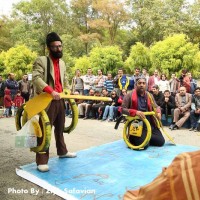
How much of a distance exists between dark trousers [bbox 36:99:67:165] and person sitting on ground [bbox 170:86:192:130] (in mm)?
4208

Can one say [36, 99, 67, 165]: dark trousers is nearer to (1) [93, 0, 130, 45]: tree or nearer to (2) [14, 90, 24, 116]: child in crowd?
(2) [14, 90, 24, 116]: child in crowd

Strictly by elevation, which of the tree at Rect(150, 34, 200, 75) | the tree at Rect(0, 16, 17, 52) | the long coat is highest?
the tree at Rect(0, 16, 17, 52)

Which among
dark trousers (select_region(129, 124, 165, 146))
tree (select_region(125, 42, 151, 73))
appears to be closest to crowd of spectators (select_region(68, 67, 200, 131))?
dark trousers (select_region(129, 124, 165, 146))

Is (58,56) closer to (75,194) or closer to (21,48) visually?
(75,194)

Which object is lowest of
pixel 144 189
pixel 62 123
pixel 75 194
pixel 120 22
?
pixel 75 194

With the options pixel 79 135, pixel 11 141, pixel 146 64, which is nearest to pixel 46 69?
pixel 11 141

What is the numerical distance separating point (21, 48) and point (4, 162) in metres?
17.7

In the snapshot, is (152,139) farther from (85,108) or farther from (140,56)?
(140,56)

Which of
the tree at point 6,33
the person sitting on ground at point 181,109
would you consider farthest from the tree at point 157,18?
the person sitting on ground at point 181,109

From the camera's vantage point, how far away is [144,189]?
77 centimetres

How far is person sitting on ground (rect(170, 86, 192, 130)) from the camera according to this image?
25.9 ft

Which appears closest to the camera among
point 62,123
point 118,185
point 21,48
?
point 118,185

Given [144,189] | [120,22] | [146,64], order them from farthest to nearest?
1. [120,22]
2. [146,64]
3. [144,189]

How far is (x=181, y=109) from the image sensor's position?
8.02m
